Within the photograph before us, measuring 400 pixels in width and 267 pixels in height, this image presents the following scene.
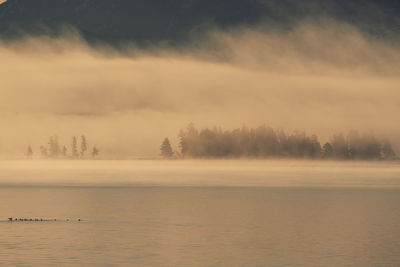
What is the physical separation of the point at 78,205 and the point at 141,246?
7329cm

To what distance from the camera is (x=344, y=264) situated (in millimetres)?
76688

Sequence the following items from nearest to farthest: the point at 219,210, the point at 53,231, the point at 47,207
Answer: the point at 53,231 → the point at 219,210 → the point at 47,207

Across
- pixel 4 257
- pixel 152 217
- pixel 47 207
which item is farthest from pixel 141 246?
pixel 47 207

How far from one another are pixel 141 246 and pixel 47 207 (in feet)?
220

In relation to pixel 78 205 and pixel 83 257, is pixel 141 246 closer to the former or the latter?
pixel 83 257

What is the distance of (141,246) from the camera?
8875cm

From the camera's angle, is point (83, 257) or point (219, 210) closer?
point (83, 257)

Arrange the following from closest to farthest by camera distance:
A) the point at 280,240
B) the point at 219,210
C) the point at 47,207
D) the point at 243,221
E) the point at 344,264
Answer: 1. the point at 344,264
2. the point at 280,240
3. the point at 243,221
4. the point at 219,210
5. the point at 47,207

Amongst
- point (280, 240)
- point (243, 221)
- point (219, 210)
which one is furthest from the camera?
point (219, 210)

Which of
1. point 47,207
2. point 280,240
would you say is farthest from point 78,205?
point 280,240

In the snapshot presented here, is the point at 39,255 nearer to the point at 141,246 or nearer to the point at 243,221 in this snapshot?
the point at 141,246

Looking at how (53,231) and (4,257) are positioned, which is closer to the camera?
(4,257)

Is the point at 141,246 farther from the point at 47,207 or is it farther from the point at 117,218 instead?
the point at 47,207

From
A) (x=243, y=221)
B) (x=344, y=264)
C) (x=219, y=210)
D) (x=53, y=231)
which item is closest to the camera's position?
(x=344, y=264)
